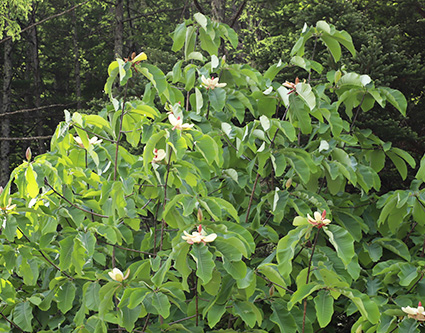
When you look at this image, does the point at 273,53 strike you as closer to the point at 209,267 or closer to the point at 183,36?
the point at 183,36

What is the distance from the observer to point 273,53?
493 cm

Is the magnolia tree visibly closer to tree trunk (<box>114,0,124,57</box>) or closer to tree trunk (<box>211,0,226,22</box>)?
tree trunk (<box>211,0,226,22</box>)

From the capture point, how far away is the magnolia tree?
178 cm

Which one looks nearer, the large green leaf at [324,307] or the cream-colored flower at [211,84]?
the large green leaf at [324,307]

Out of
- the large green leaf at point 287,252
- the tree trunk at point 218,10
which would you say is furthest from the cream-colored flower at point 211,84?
the tree trunk at point 218,10

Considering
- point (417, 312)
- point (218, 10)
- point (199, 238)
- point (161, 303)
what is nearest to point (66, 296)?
point (161, 303)

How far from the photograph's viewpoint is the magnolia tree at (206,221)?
178cm

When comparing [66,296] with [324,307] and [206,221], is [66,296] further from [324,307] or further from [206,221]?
[324,307]

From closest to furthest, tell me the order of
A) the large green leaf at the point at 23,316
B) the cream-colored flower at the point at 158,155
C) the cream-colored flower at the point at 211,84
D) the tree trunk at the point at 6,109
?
the cream-colored flower at the point at 158,155 → the large green leaf at the point at 23,316 → the cream-colored flower at the point at 211,84 → the tree trunk at the point at 6,109

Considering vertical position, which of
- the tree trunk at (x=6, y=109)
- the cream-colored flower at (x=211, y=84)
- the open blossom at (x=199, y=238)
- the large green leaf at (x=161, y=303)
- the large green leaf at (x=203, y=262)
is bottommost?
the tree trunk at (x=6, y=109)

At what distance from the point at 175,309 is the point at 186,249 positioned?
31.8 inches

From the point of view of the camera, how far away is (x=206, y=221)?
180 centimetres

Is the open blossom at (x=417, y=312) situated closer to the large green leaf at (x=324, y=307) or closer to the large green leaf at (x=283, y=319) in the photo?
the large green leaf at (x=324, y=307)

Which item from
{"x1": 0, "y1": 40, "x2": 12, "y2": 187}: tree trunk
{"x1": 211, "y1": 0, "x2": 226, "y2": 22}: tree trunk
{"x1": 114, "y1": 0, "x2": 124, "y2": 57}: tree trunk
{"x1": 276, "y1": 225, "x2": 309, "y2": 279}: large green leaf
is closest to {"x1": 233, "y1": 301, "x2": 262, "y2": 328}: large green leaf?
{"x1": 276, "y1": 225, "x2": 309, "y2": 279}: large green leaf
